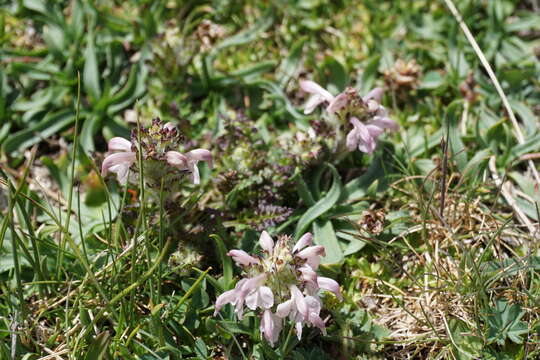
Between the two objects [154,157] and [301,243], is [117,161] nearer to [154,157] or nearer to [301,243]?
[154,157]

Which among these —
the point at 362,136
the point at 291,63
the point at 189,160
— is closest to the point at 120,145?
the point at 189,160

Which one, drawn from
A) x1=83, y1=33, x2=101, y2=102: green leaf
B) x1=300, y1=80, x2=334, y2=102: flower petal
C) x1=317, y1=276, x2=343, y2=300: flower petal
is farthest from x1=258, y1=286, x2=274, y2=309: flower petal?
x1=83, y1=33, x2=101, y2=102: green leaf

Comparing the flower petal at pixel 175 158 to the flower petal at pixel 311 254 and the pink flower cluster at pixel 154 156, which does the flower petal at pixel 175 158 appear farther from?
the flower petal at pixel 311 254

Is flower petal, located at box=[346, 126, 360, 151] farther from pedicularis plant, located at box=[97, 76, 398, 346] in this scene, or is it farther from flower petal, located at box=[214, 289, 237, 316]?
flower petal, located at box=[214, 289, 237, 316]

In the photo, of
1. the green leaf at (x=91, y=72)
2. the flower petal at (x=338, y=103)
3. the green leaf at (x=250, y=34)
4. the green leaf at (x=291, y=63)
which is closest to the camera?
the flower petal at (x=338, y=103)

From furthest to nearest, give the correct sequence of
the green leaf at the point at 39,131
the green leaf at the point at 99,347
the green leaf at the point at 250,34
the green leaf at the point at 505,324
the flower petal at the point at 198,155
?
the green leaf at the point at 250,34 → the green leaf at the point at 39,131 → the flower petal at the point at 198,155 → the green leaf at the point at 505,324 → the green leaf at the point at 99,347

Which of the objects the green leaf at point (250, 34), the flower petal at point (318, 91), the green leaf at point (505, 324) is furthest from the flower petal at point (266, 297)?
the green leaf at point (250, 34)
